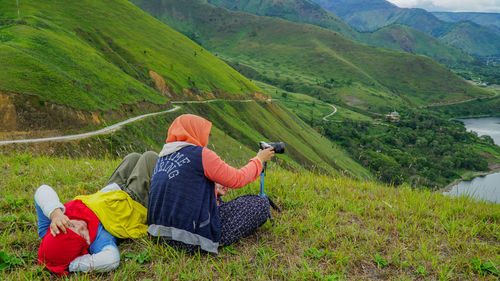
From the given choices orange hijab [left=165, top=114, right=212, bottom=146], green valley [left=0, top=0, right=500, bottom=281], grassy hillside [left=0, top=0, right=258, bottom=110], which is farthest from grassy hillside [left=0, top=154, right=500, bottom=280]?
grassy hillside [left=0, top=0, right=258, bottom=110]

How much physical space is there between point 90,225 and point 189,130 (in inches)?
67.4

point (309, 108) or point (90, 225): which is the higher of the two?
point (90, 225)

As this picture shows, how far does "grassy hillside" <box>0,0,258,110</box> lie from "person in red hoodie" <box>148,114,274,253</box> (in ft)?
121

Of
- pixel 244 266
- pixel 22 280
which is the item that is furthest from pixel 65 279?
pixel 244 266

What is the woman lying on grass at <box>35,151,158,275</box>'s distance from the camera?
3.20m

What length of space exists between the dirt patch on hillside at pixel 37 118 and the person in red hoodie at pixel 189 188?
3230 cm

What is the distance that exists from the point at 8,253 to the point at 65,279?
1.13 metres

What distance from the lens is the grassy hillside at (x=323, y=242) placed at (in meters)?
3.36

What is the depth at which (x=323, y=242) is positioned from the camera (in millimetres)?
4016

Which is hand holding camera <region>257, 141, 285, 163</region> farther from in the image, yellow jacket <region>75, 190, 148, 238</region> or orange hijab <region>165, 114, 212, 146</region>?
yellow jacket <region>75, 190, 148, 238</region>

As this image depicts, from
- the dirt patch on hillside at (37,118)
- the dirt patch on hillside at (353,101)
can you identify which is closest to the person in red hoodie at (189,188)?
the dirt patch on hillside at (37,118)

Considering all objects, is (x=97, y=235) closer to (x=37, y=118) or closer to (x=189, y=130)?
(x=189, y=130)

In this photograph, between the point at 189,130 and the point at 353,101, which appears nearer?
the point at 189,130

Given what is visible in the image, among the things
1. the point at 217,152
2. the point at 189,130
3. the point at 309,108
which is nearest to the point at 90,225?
the point at 189,130
